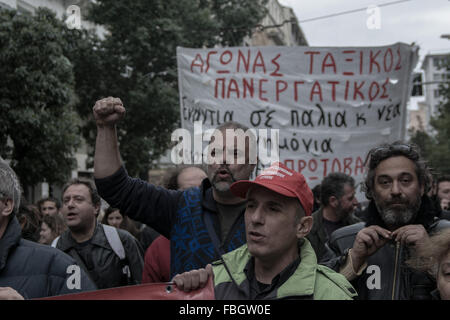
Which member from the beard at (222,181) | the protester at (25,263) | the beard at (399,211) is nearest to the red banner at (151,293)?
the protester at (25,263)

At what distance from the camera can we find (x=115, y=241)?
456cm

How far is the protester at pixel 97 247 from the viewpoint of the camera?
4.39 m

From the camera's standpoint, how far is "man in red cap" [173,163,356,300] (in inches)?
86.8

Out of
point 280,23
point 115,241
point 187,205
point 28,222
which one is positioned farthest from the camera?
point 280,23

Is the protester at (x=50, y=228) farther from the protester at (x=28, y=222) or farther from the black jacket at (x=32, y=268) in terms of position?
the black jacket at (x=32, y=268)

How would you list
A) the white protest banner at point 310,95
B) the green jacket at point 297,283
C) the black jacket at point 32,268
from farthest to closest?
1. the white protest banner at point 310,95
2. the black jacket at point 32,268
3. the green jacket at point 297,283

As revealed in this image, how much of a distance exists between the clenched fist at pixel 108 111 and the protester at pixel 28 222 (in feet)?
7.02

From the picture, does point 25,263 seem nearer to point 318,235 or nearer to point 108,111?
point 108,111

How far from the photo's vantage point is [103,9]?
17594 mm

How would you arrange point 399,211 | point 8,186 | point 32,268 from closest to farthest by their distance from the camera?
1. point 32,268
2. point 8,186
3. point 399,211

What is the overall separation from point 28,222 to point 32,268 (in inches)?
90.7

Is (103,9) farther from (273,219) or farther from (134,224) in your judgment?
(273,219)

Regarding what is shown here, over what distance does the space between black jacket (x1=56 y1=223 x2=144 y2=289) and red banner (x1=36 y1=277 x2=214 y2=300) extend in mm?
2147

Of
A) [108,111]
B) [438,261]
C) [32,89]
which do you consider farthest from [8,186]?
[32,89]
